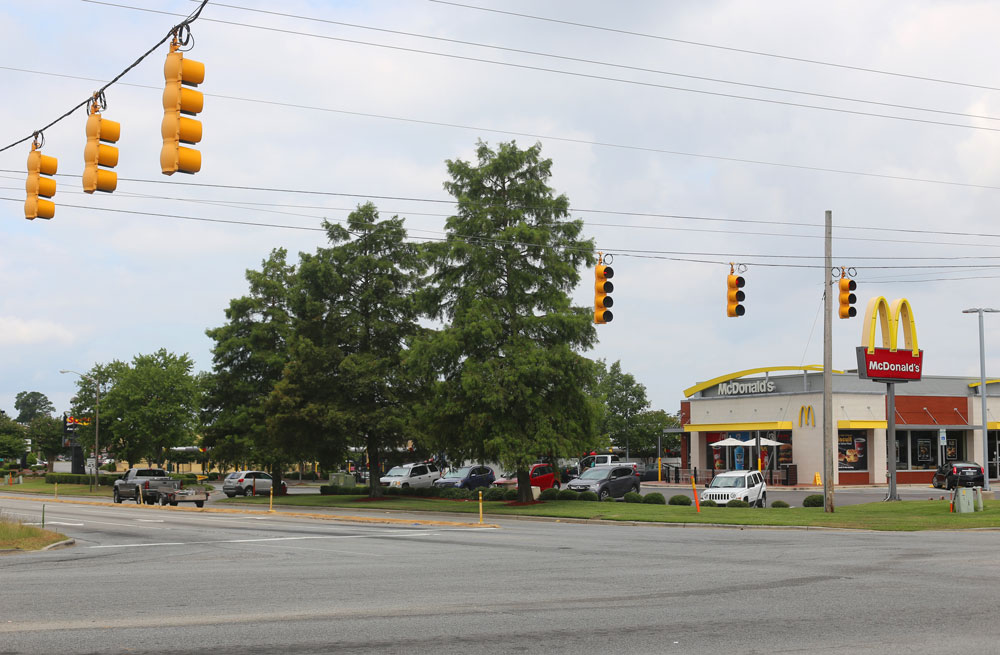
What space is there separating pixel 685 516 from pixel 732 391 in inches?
1215

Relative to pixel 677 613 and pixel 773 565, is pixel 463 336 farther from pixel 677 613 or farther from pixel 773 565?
pixel 677 613

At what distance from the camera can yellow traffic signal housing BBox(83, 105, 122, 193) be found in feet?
43.8

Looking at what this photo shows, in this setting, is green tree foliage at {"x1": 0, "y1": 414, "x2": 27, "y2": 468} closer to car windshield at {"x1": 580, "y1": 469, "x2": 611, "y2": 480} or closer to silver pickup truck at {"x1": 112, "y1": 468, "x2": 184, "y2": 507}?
silver pickup truck at {"x1": 112, "y1": 468, "x2": 184, "y2": 507}

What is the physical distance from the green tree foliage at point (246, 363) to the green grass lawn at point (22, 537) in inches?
1140

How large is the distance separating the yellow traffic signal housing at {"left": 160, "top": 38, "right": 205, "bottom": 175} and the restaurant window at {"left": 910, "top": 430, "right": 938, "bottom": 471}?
54628 millimetres

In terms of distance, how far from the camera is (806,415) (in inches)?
2178

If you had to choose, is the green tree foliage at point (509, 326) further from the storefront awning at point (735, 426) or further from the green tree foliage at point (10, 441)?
the green tree foliage at point (10, 441)

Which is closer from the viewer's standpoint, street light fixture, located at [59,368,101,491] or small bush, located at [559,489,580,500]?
small bush, located at [559,489,580,500]

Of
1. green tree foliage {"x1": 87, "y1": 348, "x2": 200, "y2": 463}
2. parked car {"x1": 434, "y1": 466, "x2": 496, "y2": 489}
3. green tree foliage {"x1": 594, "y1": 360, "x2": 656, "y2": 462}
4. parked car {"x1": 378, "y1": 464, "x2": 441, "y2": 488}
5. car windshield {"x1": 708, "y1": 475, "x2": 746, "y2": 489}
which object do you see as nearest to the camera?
car windshield {"x1": 708, "y1": 475, "x2": 746, "y2": 489}

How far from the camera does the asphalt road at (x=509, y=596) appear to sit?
9.12 m

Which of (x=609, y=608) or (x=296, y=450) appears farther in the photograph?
(x=296, y=450)

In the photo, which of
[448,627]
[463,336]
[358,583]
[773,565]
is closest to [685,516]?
[463,336]

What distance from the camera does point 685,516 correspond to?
30891 mm

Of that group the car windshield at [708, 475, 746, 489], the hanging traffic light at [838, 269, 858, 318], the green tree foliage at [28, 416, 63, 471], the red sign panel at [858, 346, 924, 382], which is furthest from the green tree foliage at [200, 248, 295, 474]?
the green tree foliage at [28, 416, 63, 471]
